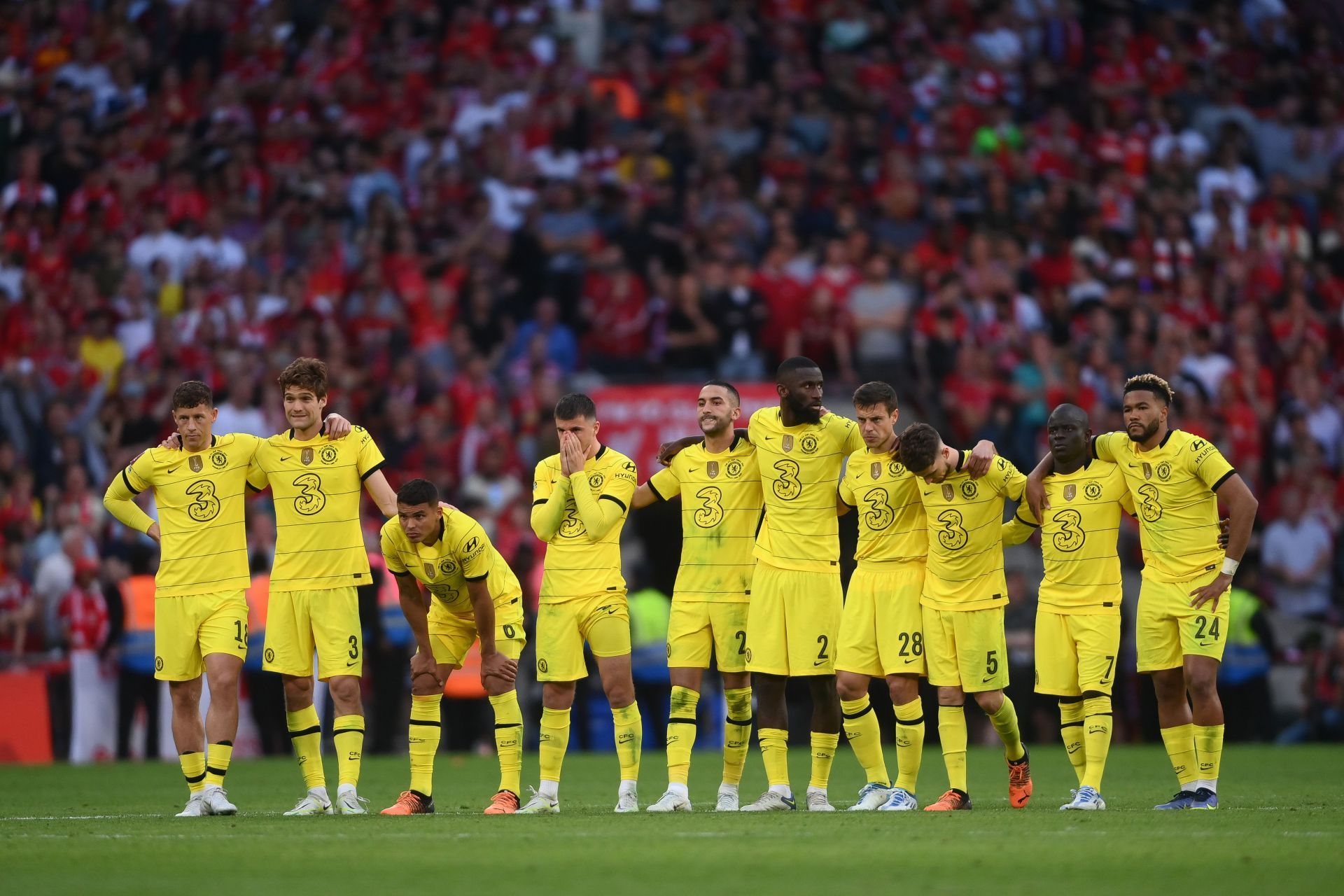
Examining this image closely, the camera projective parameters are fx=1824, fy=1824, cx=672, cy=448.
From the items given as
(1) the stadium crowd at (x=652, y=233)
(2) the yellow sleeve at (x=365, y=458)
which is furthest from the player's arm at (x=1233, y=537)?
(1) the stadium crowd at (x=652, y=233)

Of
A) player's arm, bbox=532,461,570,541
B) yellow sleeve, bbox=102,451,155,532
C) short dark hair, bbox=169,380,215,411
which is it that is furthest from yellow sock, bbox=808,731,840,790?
yellow sleeve, bbox=102,451,155,532

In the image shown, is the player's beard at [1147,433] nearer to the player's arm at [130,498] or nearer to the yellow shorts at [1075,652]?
the yellow shorts at [1075,652]

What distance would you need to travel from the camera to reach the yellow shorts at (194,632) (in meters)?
11.3

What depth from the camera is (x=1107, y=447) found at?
11.6 m

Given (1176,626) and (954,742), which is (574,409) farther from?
(1176,626)

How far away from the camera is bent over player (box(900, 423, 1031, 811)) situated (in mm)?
11305

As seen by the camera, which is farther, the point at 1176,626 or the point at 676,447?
the point at 676,447

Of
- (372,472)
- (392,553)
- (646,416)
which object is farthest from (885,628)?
(646,416)

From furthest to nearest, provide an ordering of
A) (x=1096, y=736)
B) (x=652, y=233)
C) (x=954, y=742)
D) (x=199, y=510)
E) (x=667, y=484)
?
(x=652, y=233), (x=667, y=484), (x=199, y=510), (x=954, y=742), (x=1096, y=736)

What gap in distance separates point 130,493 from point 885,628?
4918 mm

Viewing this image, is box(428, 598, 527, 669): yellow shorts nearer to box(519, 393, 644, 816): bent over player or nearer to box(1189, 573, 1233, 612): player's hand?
box(519, 393, 644, 816): bent over player

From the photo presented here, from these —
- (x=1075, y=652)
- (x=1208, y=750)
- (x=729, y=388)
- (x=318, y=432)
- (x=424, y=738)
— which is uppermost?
(x=729, y=388)

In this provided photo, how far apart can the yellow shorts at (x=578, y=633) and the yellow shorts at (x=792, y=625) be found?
2.71 ft

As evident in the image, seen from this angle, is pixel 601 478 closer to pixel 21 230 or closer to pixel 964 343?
pixel 964 343
